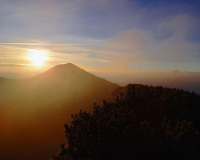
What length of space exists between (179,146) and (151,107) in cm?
263

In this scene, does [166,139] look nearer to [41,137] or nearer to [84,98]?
[41,137]

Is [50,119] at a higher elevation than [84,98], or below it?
below

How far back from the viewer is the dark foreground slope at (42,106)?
1406 cm

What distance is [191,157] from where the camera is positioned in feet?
16.0

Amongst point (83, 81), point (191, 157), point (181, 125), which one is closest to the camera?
point (191, 157)

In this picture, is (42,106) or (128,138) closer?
(128,138)

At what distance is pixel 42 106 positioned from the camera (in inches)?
873

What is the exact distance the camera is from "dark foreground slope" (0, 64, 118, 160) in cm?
1406

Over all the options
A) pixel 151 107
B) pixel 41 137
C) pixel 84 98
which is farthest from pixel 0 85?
pixel 151 107

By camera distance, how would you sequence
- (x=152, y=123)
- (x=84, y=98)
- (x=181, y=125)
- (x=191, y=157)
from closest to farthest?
(x=191, y=157) < (x=181, y=125) < (x=152, y=123) < (x=84, y=98)

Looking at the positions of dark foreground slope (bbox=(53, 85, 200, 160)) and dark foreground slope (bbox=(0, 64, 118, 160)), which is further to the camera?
dark foreground slope (bbox=(0, 64, 118, 160))

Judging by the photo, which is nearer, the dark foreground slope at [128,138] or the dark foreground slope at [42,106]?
the dark foreground slope at [128,138]

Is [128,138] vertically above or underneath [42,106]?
above

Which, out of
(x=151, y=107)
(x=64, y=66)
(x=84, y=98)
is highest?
(x=64, y=66)
